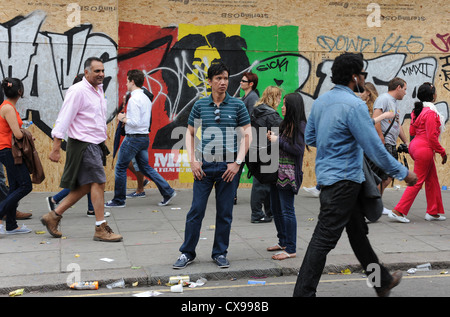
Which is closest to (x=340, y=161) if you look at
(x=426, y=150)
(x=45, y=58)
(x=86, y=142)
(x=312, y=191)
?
(x=86, y=142)

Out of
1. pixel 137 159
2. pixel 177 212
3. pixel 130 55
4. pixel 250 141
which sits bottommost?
pixel 177 212

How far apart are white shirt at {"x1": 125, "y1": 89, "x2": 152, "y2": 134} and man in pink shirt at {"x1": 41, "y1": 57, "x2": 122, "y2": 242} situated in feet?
5.98

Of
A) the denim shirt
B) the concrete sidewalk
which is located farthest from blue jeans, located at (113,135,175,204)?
the denim shirt

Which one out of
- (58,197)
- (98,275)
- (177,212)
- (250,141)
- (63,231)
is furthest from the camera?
(177,212)

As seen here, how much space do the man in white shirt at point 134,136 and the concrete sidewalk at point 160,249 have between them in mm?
381

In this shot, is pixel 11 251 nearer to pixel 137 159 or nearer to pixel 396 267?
pixel 137 159

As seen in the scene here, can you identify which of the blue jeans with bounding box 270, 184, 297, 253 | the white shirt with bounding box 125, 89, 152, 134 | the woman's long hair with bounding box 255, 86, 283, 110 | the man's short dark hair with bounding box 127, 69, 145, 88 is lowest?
the blue jeans with bounding box 270, 184, 297, 253

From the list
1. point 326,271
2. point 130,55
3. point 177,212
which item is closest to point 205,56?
point 130,55

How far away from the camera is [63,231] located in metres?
7.41

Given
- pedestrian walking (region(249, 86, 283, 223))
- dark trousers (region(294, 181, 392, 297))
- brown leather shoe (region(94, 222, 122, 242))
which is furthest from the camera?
brown leather shoe (region(94, 222, 122, 242))

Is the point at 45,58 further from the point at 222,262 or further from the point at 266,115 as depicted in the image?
the point at 222,262

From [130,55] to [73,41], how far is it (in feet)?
3.28

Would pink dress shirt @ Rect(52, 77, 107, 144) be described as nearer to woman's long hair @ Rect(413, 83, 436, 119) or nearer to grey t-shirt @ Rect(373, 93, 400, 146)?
grey t-shirt @ Rect(373, 93, 400, 146)

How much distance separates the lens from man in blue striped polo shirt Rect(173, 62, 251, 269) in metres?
5.77
